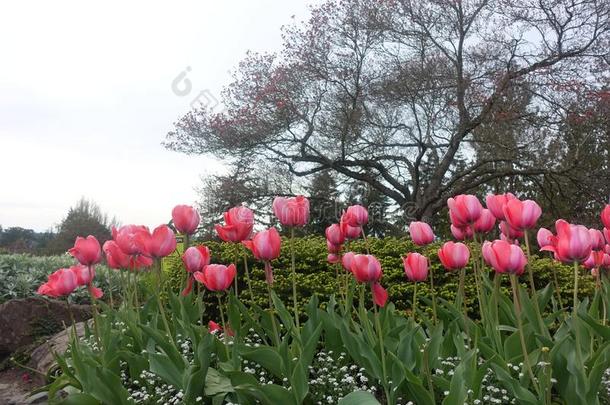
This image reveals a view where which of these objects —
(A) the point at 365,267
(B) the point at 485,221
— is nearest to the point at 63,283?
(A) the point at 365,267

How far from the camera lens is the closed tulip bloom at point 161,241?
2395 millimetres

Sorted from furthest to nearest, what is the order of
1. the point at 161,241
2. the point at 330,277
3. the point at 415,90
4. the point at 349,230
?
the point at 415,90, the point at 330,277, the point at 349,230, the point at 161,241

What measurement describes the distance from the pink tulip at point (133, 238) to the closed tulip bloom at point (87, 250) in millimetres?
100

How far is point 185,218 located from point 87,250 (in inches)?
18.3

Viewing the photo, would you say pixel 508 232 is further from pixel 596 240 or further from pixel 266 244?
pixel 266 244

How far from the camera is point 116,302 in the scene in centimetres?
693

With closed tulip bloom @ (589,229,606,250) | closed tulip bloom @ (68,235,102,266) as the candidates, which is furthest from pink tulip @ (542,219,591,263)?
closed tulip bloom @ (68,235,102,266)

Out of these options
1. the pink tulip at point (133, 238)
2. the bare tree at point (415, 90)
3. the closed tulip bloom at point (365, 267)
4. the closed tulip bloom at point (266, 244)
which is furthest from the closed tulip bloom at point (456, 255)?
the bare tree at point (415, 90)

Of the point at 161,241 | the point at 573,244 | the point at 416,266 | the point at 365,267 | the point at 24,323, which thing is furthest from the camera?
the point at 24,323

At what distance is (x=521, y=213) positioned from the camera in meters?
2.12

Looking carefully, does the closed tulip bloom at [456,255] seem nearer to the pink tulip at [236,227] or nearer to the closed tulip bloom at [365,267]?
the closed tulip bloom at [365,267]

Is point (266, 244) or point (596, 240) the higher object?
point (266, 244)

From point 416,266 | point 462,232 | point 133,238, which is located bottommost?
point 416,266

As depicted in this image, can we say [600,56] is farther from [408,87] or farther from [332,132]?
[332,132]
